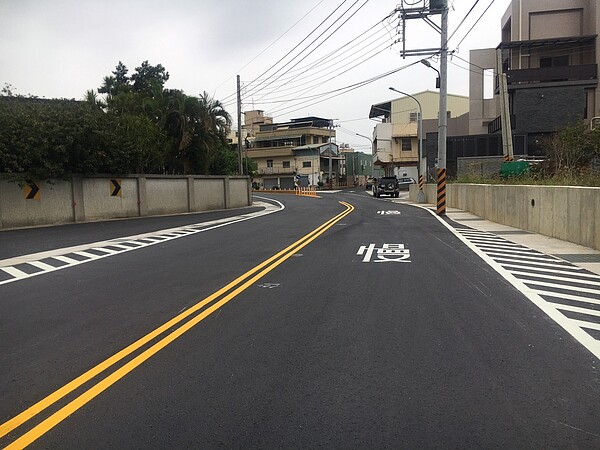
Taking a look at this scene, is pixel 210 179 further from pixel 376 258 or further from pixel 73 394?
pixel 73 394

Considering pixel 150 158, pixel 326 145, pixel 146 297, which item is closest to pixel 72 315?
pixel 146 297

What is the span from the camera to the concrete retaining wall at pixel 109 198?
23.2m

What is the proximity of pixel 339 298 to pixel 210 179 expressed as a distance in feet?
98.0

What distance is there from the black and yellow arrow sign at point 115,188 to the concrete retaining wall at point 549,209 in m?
18.6

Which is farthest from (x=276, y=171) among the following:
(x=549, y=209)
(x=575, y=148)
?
(x=549, y=209)

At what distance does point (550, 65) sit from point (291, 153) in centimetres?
4824

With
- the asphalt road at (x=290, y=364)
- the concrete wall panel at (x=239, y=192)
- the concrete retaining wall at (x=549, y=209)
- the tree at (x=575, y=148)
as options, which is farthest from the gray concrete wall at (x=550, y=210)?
the concrete wall panel at (x=239, y=192)

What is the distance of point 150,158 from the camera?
33.7 m

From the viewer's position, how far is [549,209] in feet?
48.5

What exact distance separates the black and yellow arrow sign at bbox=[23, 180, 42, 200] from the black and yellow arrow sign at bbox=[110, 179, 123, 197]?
4.50m

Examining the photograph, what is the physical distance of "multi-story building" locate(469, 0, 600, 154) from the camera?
41.8 metres

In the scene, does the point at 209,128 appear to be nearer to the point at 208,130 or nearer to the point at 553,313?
the point at 208,130

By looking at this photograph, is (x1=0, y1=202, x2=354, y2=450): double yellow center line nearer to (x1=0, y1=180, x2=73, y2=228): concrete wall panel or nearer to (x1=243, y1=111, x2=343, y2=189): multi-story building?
(x1=0, y1=180, x2=73, y2=228): concrete wall panel

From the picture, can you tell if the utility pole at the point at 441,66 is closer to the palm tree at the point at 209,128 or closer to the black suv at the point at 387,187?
the palm tree at the point at 209,128
